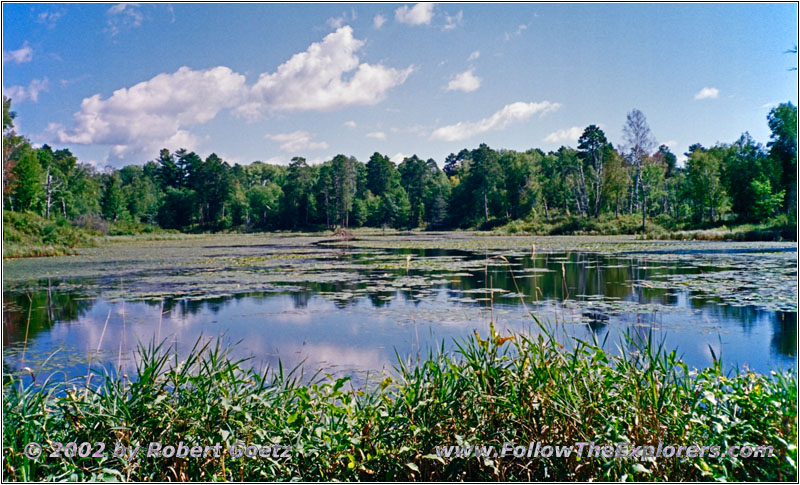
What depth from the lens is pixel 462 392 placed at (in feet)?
9.93

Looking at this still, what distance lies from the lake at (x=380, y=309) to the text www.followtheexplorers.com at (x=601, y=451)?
2.24ft

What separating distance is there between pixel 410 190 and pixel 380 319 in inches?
2345

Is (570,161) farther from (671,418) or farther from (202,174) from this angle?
(671,418)

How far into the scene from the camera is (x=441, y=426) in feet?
9.52

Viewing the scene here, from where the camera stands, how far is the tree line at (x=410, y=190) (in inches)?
1443

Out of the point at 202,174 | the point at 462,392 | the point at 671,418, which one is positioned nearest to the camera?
the point at 671,418

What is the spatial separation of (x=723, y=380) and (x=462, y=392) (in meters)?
1.44

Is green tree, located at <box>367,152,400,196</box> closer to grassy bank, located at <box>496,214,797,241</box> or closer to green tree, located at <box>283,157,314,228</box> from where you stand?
green tree, located at <box>283,157,314,228</box>

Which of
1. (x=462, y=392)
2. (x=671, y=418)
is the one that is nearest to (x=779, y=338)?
(x=671, y=418)

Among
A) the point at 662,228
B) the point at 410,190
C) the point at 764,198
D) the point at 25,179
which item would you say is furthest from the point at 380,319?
the point at 410,190

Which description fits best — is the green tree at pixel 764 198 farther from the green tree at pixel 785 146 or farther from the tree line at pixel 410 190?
the tree line at pixel 410 190

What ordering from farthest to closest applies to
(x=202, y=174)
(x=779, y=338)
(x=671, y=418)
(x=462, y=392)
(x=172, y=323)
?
(x=202, y=174) → (x=172, y=323) → (x=779, y=338) → (x=462, y=392) → (x=671, y=418)

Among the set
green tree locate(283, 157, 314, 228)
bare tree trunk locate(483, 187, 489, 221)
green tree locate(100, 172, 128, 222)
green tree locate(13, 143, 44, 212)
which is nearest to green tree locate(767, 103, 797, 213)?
bare tree trunk locate(483, 187, 489, 221)

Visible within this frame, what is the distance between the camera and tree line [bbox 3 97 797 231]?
36.7m
